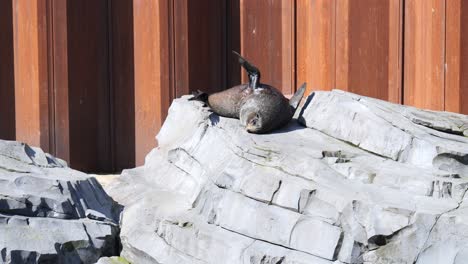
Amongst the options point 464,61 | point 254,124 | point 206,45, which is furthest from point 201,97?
point 464,61

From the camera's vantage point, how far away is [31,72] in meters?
9.10

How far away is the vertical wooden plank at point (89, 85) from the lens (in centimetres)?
894

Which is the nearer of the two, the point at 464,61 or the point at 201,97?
the point at 201,97

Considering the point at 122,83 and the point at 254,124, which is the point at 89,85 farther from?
the point at 254,124

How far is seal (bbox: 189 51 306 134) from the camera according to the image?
634 cm

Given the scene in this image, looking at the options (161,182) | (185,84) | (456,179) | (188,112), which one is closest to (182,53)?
(185,84)

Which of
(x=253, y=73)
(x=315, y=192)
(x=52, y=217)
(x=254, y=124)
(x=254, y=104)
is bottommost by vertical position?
(x=52, y=217)

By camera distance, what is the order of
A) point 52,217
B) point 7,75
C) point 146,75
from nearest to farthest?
point 52,217 < point 146,75 < point 7,75

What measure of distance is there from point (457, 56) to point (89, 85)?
158 inches

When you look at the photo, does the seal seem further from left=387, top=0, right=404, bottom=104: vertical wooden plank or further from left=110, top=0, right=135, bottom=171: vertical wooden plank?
left=110, top=0, right=135, bottom=171: vertical wooden plank

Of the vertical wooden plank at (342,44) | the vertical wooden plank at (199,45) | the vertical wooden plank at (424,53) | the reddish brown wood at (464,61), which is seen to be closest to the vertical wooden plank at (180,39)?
the vertical wooden plank at (199,45)

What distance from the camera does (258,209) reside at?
532 cm

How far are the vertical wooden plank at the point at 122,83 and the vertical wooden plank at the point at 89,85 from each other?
84mm

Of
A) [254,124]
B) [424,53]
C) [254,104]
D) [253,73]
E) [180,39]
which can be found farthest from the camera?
[180,39]
